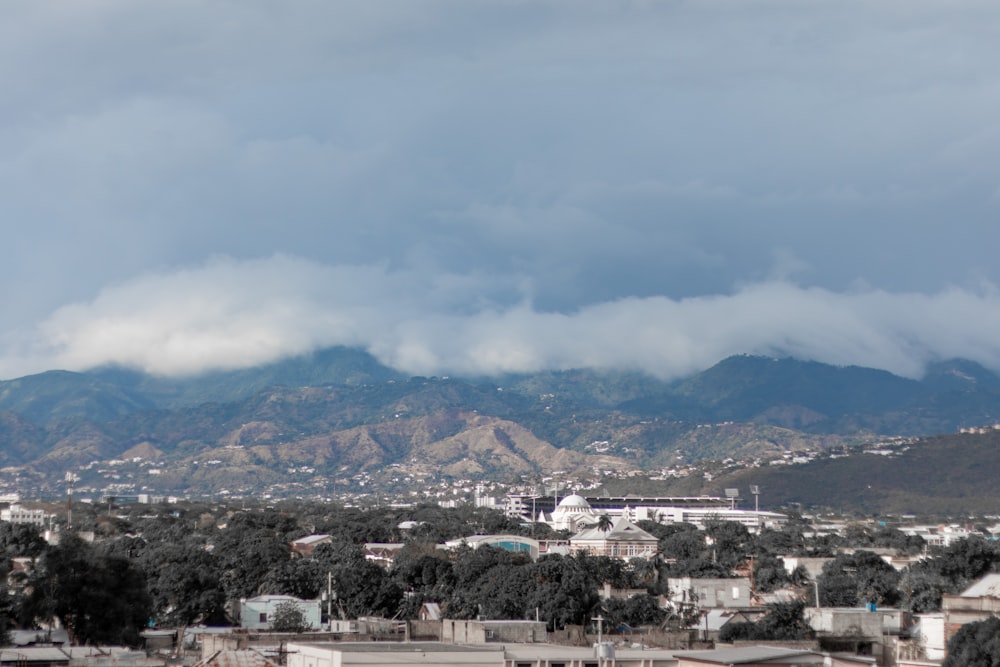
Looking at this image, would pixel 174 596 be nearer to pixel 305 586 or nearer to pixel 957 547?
pixel 305 586

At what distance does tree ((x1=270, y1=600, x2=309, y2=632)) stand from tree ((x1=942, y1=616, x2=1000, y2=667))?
38978mm

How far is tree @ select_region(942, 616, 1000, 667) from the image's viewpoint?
5565 cm

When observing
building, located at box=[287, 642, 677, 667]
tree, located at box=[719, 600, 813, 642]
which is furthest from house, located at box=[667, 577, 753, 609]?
building, located at box=[287, 642, 677, 667]

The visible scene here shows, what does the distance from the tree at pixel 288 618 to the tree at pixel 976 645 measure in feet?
128

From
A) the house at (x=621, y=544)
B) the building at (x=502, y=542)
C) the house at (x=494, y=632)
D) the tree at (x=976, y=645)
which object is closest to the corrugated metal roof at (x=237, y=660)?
the house at (x=494, y=632)

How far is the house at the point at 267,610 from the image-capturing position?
317 feet

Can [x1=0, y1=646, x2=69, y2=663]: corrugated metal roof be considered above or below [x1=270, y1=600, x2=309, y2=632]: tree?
below

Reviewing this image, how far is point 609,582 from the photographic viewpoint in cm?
12094

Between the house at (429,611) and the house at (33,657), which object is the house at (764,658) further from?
the house at (429,611)

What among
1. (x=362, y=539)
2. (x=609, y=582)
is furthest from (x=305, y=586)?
(x=362, y=539)

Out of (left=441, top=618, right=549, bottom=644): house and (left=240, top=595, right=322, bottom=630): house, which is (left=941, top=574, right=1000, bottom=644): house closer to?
(left=441, top=618, right=549, bottom=644): house

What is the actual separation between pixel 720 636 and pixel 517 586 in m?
28.2

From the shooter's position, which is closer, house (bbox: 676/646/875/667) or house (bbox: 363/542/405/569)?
house (bbox: 676/646/875/667)

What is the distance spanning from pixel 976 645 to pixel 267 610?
178 ft
